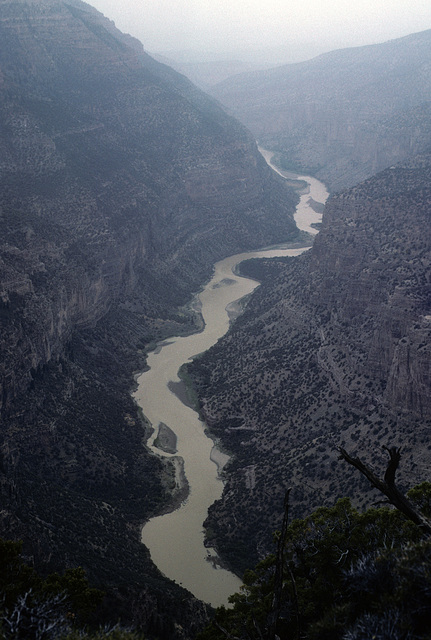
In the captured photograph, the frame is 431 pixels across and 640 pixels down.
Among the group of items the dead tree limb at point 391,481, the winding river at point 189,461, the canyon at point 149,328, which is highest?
the dead tree limb at point 391,481

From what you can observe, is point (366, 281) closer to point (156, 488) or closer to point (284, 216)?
point (156, 488)

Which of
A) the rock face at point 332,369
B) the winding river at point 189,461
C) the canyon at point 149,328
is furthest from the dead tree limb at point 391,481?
the winding river at point 189,461

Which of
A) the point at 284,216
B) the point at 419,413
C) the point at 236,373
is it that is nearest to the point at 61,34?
the point at 284,216

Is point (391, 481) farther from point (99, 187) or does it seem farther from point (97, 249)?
point (99, 187)

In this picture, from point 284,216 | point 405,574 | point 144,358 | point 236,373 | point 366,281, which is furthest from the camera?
point 284,216

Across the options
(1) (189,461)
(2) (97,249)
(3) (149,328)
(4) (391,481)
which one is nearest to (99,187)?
(2) (97,249)

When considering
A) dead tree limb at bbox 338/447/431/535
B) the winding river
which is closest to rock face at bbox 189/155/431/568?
the winding river

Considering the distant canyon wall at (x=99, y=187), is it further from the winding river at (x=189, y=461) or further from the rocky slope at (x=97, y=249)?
the winding river at (x=189, y=461)
